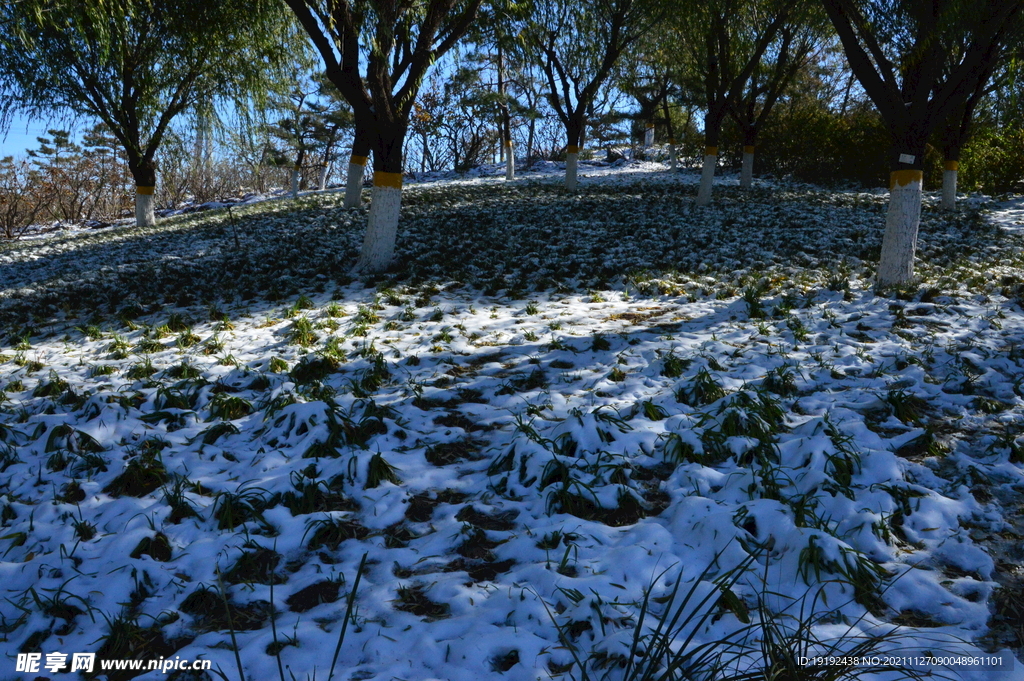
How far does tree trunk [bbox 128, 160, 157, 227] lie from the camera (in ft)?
51.3

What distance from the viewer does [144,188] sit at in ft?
54.0

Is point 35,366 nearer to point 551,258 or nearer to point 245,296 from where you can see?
point 245,296

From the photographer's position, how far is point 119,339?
5930mm

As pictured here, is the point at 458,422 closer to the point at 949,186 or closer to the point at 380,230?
the point at 380,230

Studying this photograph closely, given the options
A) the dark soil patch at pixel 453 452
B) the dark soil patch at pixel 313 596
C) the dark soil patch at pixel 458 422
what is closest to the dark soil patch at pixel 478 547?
the dark soil patch at pixel 313 596

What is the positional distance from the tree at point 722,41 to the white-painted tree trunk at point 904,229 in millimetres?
6587

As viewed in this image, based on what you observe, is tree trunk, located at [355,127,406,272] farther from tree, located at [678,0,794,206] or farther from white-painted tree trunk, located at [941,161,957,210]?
white-painted tree trunk, located at [941,161,957,210]

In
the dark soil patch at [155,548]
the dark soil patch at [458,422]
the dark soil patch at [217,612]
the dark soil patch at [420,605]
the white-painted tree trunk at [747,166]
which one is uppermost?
the white-painted tree trunk at [747,166]

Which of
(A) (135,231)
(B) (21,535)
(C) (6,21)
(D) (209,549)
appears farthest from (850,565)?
(A) (135,231)

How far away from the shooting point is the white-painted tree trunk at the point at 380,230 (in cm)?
839

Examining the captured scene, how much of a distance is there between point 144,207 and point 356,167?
716 centimetres

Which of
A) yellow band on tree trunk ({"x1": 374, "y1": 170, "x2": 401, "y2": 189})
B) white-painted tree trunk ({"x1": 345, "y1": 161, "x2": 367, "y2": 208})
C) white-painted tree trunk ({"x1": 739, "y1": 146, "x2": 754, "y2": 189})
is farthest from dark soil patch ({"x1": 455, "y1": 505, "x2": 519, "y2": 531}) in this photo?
white-painted tree trunk ({"x1": 739, "y1": 146, "x2": 754, "y2": 189})

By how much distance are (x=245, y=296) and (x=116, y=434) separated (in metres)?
3.66

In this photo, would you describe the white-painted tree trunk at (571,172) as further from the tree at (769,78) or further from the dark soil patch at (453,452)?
the dark soil patch at (453,452)
